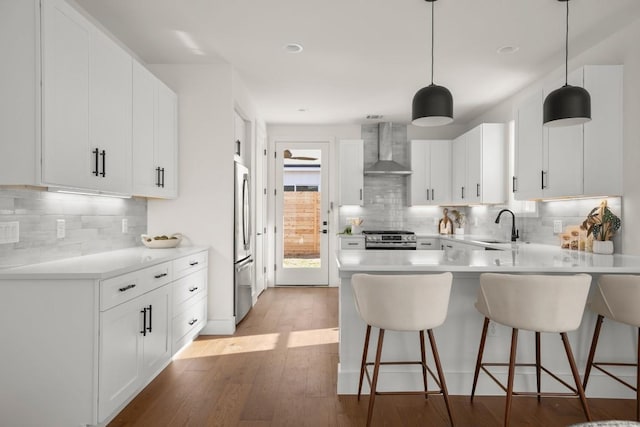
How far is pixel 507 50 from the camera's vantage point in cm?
344

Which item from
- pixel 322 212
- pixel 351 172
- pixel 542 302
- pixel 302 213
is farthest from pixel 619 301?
pixel 302 213

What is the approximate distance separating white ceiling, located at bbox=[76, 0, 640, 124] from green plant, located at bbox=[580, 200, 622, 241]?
1.41m

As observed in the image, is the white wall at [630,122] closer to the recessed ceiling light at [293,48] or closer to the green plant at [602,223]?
the green plant at [602,223]

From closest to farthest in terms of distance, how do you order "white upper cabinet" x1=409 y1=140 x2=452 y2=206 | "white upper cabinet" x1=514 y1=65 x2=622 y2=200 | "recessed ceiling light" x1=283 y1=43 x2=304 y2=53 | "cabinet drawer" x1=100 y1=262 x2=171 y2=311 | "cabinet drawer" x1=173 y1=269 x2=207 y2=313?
"cabinet drawer" x1=100 y1=262 x2=171 y2=311 < "white upper cabinet" x1=514 y1=65 x2=622 y2=200 < "cabinet drawer" x1=173 y1=269 x2=207 y2=313 < "recessed ceiling light" x1=283 y1=43 x2=304 y2=53 < "white upper cabinet" x1=409 y1=140 x2=452 y2=206

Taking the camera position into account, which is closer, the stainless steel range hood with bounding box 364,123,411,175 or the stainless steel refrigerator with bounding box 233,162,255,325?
the stainless steel refrigerator with bounding box 233,162,255,325

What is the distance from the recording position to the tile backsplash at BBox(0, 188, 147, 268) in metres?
2.24

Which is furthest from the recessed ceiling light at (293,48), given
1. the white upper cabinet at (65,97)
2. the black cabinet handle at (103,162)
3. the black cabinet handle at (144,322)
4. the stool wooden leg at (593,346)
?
the stool wooden leg at (593,346)

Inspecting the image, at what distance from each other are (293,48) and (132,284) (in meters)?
2.35

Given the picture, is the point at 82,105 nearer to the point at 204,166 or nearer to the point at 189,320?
the point at 204,166

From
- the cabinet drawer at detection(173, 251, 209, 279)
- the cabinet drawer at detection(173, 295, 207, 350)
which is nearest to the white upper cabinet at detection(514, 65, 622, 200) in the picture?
the cabinet drawer at detection(173, 251, 209, 279)

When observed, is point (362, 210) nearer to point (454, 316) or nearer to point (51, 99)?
point (454, 316)

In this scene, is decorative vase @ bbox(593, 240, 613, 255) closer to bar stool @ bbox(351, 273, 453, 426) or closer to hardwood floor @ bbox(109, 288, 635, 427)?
hardwood floor @ bbox(109, 288, 635, 427)

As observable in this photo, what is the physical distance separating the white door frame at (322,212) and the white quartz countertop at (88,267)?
3338 millimetres

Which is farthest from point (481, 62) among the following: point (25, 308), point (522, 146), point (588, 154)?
point (25, 308)
